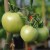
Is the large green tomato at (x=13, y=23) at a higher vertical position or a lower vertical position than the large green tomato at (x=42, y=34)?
higher

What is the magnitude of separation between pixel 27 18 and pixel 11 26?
65mm

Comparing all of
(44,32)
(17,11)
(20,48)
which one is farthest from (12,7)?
(20,48)

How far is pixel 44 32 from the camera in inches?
28.0

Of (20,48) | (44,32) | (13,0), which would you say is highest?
(13,0)

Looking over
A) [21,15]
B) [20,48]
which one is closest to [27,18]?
[21,15]

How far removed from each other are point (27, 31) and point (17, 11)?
0.25 ft

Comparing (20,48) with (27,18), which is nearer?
(27,18)

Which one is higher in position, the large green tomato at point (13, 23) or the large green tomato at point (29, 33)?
the large green tomato at point (13, 23)

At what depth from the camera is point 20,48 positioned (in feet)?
Result: 8.41

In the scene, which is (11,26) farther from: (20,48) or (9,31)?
(20,48)

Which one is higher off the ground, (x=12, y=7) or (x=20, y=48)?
(x=12, y=7)

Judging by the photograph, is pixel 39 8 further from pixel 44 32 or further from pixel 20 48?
pixel 44 32

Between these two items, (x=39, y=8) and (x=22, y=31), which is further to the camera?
(x=39, y=8)

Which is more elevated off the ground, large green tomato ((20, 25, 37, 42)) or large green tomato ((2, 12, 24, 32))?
large green tomato ((2, 12, 24, 32))
